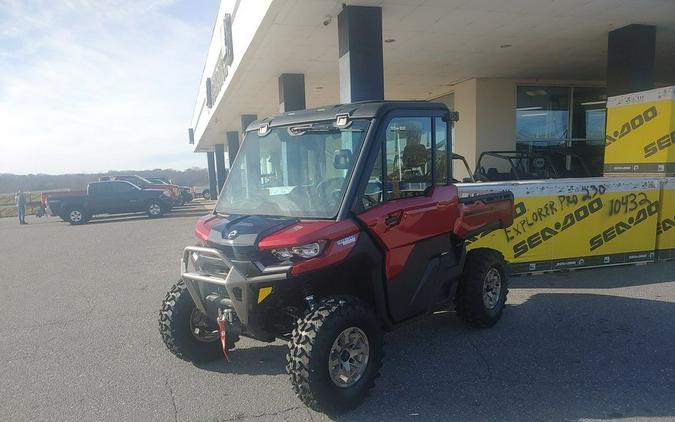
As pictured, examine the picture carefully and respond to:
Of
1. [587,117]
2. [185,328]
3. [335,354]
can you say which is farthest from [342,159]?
[587,117]

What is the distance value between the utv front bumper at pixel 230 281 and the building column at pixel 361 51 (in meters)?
5.35

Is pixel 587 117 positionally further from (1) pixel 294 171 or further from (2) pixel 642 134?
(1) pixel 294 171

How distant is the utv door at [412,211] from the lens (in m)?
3.66

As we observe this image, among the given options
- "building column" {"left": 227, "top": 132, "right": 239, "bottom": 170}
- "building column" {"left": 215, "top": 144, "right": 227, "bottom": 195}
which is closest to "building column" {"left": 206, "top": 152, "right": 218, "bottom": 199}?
"building column" {"left": 215, "top": 144, "right": 227, "bottom": 195}

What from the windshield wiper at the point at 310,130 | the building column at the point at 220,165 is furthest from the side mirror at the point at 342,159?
the building column at the point at 220,165

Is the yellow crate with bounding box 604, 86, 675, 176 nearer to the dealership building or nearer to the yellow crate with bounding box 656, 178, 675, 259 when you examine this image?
the yellow crate with bounding box 656, 178, 675, 259

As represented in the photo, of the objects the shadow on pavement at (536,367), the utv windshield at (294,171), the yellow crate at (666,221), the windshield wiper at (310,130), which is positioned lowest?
the shadow on pavement at (536,367)

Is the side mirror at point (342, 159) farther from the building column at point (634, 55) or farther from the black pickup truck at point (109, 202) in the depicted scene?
the black pickup truck at point (109, 202)

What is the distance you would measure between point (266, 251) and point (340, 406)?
4.01 ft

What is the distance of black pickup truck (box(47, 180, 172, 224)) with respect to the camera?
19422 mm

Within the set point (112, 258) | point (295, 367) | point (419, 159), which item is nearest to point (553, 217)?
point (419, 159)

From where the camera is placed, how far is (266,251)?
3.26 meters

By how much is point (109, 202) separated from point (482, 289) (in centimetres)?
1920

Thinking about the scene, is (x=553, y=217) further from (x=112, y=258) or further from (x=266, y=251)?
(x=112, y=258)
